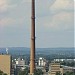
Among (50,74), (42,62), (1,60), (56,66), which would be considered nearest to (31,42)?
(1,60)

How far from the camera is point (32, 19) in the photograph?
188ft

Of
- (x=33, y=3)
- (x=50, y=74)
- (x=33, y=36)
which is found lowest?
(x=50, y=74)

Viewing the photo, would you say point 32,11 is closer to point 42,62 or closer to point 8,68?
point 8,68

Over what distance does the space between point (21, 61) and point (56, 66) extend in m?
47.8

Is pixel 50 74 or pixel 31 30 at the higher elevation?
pixel 31 30

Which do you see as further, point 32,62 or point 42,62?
point 42,62

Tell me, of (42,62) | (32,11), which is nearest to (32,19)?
(32,11)

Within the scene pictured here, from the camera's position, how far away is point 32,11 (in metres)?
57.8

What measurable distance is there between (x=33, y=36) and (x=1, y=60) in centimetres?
1459

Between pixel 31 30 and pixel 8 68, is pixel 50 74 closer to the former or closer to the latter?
pixel 8 68

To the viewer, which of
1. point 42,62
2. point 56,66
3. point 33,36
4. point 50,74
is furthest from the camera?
point 42,62

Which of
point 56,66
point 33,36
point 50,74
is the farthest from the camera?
point 56,66

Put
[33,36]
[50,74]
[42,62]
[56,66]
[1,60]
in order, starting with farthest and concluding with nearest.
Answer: [42,62]
[56,66]
[50,74]
[1,60]
[33,36]

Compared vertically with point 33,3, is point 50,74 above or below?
below
